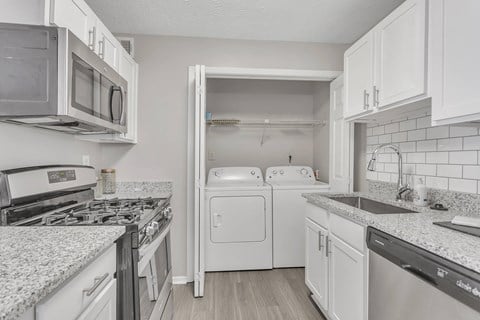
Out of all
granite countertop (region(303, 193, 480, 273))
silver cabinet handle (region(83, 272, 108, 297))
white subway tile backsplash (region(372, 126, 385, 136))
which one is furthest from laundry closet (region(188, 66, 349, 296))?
silver cabinet handle (region(83, 272, 108, 297))

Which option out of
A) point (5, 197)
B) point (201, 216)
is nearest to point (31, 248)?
point (5, 197)

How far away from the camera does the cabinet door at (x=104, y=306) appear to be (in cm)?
87

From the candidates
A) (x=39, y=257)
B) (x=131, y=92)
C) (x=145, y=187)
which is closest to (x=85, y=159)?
(x=145, y=187)

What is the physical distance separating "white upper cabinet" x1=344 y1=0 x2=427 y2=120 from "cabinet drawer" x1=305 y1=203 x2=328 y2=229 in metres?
0.76

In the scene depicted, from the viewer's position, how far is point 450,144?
160 cm

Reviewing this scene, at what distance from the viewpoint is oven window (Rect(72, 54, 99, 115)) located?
4.17 ft

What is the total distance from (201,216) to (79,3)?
5.54 feet

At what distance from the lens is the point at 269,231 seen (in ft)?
9.11

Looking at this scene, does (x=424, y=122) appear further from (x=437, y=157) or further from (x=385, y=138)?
(x=385, y=138)

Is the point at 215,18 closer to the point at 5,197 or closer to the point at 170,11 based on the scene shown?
the point at 170,11

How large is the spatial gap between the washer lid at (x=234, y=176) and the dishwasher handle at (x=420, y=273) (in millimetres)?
2010

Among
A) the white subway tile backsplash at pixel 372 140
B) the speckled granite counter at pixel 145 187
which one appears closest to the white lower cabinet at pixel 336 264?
the white subway tile backsplash at pixel 372 140

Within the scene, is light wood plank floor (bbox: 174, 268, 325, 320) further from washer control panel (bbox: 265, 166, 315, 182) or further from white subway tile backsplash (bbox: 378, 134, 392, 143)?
white subway tile backsplash (bbox: 378, 134, 392, 143)

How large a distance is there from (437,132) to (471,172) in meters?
0.33
